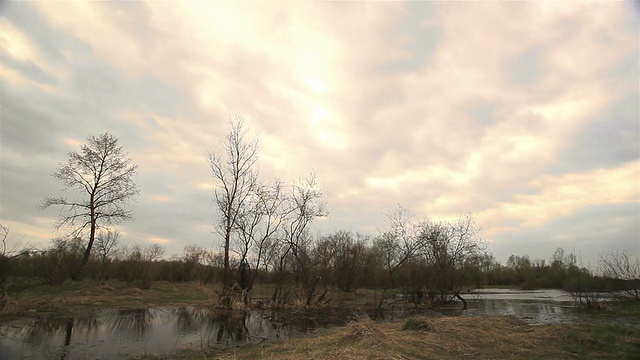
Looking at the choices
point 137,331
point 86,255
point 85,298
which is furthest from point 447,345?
point 86,255

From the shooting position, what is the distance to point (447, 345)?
10.2 metres

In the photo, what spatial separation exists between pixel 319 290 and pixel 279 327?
35.0 ft

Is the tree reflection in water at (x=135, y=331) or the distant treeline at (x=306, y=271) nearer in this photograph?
the tree reflection in water at (x=135, y=331)

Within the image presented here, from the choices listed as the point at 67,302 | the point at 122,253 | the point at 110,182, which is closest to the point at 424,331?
the point at 67,302

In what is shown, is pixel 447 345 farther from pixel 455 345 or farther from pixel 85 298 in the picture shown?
pixel 85 298

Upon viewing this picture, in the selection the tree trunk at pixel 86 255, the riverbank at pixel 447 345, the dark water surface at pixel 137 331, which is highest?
the tree trunk at pixel 86 255

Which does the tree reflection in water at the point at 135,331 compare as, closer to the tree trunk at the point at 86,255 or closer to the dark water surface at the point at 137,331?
the dark water surface at the point at 137,331

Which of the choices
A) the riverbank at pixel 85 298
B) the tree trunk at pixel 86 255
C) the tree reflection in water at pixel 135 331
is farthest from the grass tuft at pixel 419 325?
the tree trunk at pixel 86 255

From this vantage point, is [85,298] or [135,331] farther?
[85,298]

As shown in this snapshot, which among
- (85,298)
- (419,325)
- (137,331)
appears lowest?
(137,331)

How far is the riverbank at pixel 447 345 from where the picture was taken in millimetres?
9039

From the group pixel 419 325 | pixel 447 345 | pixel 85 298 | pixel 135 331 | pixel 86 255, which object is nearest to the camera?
pixel 447 345

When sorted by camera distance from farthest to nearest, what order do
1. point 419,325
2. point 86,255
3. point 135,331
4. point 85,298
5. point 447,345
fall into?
point 86,255 < point 85,298 < point 135,331 < point 419,325 < point 447,345

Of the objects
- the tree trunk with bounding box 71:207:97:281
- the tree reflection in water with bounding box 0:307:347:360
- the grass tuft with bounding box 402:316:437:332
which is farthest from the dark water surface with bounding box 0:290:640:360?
the tree trunk with bounding box 71:207:97:281
